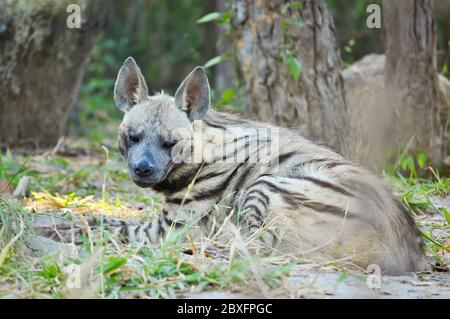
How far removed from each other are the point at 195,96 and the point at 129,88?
47 centimetres

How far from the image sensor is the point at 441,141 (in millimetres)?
7457

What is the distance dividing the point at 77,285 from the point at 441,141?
16.0ft

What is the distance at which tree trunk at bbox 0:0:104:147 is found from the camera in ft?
27.7

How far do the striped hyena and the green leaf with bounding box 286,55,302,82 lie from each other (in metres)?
1.49

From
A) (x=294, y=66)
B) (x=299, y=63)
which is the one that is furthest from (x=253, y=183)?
(x=299, y=63)

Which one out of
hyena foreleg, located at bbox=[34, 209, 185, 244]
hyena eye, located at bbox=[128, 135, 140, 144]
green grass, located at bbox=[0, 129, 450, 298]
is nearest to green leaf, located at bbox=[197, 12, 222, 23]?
hyena eye, located at bbox=[128, 135, 140, 144]

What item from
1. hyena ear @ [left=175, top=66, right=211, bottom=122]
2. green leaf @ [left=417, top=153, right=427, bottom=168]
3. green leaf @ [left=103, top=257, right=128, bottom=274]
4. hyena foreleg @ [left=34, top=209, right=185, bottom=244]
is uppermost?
hyena ear @ [left=175, top=66, right=211, bottom=122]

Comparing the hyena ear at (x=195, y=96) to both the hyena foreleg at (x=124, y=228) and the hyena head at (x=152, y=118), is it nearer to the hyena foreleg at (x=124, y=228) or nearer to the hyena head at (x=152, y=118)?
the hyena head at (x=152, y=118)

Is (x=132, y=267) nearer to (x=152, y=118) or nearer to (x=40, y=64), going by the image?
(x=152, y=118)

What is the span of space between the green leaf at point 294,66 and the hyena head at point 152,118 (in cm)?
181

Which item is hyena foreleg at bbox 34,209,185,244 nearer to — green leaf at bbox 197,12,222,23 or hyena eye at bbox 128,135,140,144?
hyena eye at bbox 128,135,140,144

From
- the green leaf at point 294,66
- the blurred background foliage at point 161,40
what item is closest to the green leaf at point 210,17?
the green leaf at point 294,66
